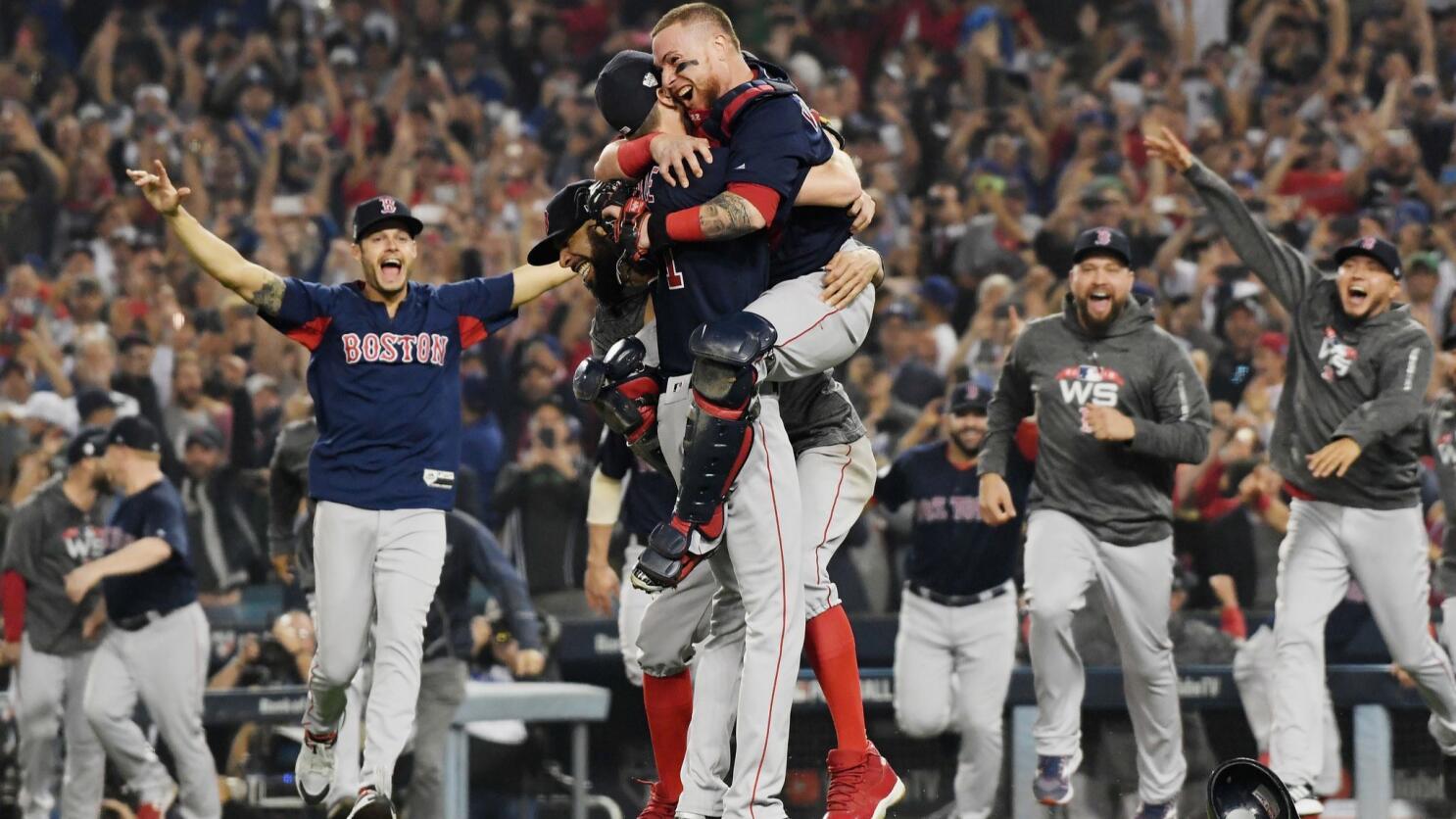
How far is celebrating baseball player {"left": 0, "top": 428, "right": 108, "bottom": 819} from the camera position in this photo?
1048cm

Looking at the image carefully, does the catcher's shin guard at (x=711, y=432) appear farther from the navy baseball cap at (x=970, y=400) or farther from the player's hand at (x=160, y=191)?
the navy baseball cap at (x=970, y=400)

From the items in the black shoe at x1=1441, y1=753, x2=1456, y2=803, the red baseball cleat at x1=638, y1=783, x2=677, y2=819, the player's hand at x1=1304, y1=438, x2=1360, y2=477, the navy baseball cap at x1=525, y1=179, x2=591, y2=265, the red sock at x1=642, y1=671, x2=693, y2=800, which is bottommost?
the black shoe at x1=1441, y1=753, x2=1456, y2=803

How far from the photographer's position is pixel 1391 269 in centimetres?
787

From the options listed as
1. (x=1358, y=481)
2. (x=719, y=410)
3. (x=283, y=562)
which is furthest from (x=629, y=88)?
(x=283, y=562)

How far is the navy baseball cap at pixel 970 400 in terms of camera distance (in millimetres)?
9812

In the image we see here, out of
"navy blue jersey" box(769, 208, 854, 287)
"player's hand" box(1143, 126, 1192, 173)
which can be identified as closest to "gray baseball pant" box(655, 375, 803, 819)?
"navy blue jersey" box(769, 208, 854, 287)

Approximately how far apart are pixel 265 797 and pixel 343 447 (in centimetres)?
356

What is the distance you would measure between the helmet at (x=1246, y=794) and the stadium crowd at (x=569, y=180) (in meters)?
3.19

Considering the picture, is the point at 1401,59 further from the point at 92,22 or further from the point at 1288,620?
the point at 92,22

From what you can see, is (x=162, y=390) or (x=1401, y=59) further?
(x=1401, y=59)

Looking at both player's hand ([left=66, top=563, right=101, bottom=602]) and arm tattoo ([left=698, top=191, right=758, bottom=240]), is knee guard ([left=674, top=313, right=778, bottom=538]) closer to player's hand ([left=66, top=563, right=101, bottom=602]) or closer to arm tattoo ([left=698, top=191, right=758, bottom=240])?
arm tattoo ([left=698, top=191, right=758, bottom=240])

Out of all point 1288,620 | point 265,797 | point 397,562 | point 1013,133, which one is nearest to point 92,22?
point 1013,133

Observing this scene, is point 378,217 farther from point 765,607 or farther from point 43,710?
point 43,710

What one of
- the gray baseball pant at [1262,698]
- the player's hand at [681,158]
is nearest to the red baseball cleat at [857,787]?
the player's hand at [681,158]
